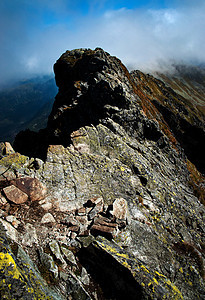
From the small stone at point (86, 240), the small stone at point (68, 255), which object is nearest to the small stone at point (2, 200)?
the small stone at point (68, 255)

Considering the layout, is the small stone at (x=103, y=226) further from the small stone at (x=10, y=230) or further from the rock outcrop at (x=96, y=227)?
the small stone at (x=10, y=230)

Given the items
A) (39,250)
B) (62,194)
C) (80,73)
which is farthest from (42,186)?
(80,73)

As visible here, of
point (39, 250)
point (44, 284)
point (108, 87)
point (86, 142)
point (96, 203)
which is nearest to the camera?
point (44, 284)

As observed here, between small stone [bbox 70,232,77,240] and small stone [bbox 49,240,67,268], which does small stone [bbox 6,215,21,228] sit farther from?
small stone [bbox 70,232,77,240]

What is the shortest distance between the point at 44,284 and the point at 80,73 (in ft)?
162

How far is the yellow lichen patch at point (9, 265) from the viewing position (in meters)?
5.89

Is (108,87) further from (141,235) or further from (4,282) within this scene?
(4,282)

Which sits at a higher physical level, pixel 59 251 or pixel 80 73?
pixel 80 73

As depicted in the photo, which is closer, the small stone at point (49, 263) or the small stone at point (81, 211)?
the small stone at point (49, 263)

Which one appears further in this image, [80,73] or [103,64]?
[80,73]

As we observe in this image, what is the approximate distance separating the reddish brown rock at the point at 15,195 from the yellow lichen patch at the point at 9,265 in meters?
4.42

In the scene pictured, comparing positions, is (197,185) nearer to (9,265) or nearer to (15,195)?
(15,195)

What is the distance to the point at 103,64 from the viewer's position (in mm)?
39469

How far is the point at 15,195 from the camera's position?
10.4 meters
